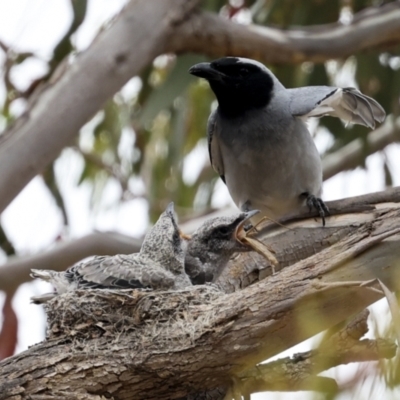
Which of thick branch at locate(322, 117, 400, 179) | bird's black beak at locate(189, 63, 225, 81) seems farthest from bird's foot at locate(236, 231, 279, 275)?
thick branch at locate(322, 117, 400, 179)

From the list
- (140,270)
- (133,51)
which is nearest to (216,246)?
(140,270)

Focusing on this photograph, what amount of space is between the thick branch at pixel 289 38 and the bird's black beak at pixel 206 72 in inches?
28.8

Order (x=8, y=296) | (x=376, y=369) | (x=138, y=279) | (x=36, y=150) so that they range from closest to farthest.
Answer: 1. (x=376, y=369)
2. (x=138, y=279)
3. (x=36, y=150)
4. (x=8, y=296)

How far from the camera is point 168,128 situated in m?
6.45

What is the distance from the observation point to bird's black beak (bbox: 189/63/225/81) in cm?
383

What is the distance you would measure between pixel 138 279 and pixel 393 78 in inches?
161

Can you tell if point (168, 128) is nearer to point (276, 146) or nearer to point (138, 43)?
point (138, 43)

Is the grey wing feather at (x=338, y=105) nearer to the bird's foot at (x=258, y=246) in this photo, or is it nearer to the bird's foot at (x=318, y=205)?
the bird's foot at (x=318, y=205)

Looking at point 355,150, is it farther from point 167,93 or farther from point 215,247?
point 215,247

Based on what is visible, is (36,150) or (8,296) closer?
(36,150)

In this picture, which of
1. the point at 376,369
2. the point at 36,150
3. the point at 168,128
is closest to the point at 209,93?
the point at 168,128

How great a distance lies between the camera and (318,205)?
3.44m

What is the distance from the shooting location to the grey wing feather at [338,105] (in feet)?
11.5

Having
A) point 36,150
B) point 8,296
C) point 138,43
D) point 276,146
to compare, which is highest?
point 138,43
